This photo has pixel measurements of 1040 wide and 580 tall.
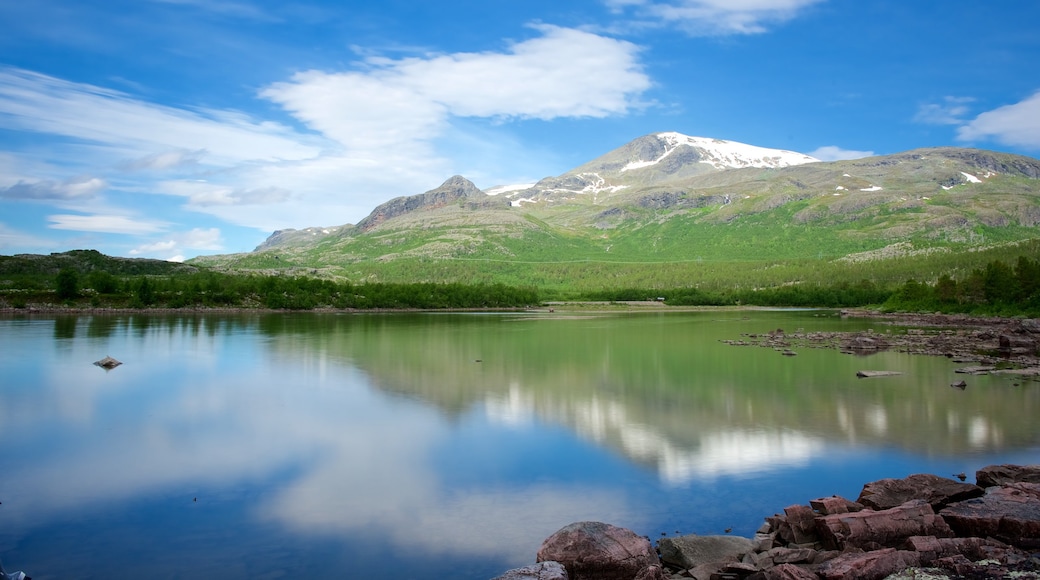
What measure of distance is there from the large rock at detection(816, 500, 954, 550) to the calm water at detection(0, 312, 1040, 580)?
2104 mm

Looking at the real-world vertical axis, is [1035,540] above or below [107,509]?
above

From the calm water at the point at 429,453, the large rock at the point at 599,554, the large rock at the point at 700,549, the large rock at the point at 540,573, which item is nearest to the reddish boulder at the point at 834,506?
the calm water at the point at 429,453

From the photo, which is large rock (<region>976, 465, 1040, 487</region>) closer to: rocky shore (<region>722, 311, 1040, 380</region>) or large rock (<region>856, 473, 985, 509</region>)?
large rock (<region>856, 473, 985, 509</region>)

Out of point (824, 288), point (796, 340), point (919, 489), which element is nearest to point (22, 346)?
point (919, 489)

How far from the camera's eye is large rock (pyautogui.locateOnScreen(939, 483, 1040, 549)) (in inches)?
379

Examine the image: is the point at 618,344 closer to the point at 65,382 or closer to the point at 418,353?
the point at 418,353

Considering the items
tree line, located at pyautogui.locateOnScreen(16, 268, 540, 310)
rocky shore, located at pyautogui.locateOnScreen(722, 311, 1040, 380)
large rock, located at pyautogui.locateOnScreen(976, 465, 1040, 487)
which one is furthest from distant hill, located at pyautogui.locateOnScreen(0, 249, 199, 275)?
large rock, located at pyautogui.locateOnScreen(976, 465, 1040, 487)

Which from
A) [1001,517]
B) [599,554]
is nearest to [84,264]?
[599,554]

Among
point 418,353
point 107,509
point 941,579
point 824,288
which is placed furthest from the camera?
point 824,288

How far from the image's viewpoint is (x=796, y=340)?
2057 inches

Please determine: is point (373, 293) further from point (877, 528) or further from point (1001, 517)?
point (1001, 517)

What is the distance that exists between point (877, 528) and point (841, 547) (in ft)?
2.29

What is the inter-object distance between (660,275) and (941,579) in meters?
184

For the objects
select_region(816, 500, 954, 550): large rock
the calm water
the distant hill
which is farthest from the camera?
the distant hill
